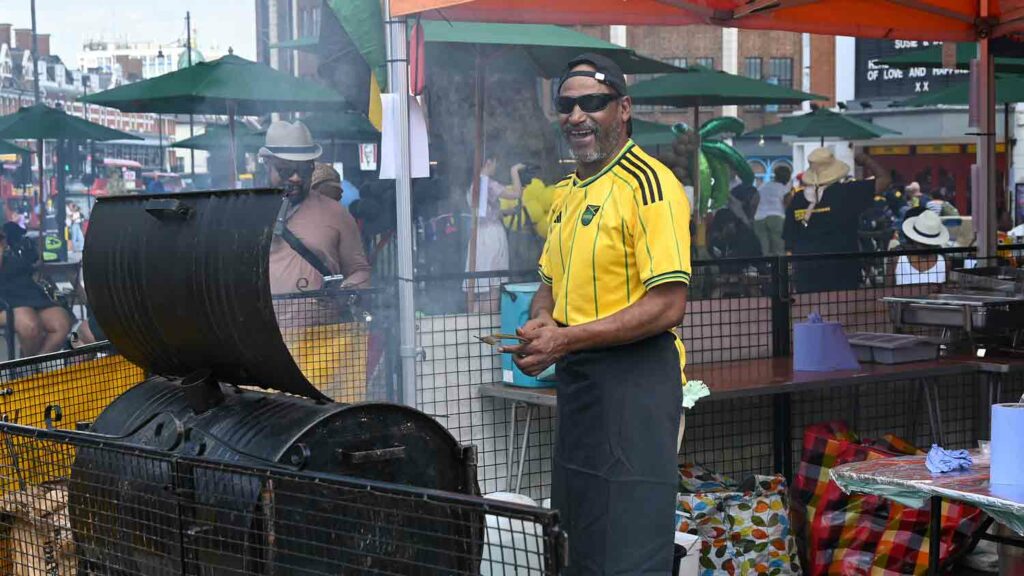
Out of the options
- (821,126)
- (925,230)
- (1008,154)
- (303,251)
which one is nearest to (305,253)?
(303,251)

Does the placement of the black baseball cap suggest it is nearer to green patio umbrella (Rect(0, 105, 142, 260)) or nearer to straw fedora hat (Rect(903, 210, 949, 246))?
green patio umbrella (Rect(0, 105, 142, 260))

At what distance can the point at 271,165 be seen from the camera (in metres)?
7.28

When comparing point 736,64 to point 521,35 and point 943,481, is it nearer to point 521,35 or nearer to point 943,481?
point 521,35

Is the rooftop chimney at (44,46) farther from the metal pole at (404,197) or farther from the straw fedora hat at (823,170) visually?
the metal pole at (404,197)

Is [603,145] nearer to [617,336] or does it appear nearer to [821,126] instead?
[617,336]

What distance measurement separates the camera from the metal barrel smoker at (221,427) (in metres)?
3.18

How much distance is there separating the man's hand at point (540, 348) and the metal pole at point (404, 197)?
2.00m

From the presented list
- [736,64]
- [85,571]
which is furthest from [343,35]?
[736,64]

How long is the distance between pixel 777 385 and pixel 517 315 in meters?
1.20

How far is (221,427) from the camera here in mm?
3537

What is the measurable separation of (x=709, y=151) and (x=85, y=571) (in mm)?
14662

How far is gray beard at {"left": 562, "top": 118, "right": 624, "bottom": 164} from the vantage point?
3.48 m

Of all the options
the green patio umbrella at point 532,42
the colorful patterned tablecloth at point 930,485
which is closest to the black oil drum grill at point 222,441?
the colorful patterned tablecloth at point 930,485

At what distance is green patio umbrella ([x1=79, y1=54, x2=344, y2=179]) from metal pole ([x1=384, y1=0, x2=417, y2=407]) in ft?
15.8
